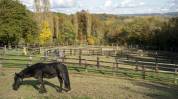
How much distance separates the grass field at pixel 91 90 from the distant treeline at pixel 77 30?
33849 millimetres

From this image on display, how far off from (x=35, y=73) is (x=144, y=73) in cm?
954

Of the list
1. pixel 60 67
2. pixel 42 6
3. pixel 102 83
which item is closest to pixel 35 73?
pixel 60 67

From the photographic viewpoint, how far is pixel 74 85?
777 inches

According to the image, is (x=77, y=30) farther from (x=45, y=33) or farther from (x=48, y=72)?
(x=48, y=72)

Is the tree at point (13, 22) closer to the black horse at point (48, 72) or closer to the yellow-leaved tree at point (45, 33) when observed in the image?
the yellow-leaved tree at point (45, 33)

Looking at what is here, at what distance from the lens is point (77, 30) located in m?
112

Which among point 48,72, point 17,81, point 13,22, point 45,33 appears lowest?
point 17,81

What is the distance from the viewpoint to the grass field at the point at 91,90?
664 inches

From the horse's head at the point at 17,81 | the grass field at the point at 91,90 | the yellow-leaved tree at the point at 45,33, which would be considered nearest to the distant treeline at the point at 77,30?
the yellow-leaved tree at the point at 45,33

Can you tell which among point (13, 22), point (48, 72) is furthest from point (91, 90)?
point (13, 22)

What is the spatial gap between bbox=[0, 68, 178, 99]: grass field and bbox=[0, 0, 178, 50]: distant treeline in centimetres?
3385

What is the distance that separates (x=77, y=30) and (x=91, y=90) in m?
94.5

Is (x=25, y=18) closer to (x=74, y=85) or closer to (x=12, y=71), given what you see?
(x=12, y=71)

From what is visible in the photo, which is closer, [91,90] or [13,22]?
[91,90]
